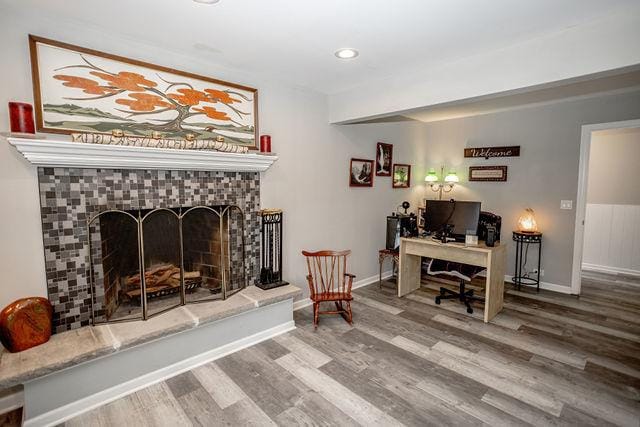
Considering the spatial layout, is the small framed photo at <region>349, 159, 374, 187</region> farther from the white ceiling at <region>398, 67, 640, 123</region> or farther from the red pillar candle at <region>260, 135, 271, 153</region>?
the red pillar candle at <region>260, 135, 271, 153</region>

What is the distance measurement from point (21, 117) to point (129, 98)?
2.22 ft

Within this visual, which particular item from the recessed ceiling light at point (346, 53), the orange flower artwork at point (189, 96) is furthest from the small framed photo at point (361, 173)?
the orange flower artwork at point (189, 96)

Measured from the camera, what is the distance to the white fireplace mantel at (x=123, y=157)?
194 cm

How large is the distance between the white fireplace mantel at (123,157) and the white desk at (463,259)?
2207mm

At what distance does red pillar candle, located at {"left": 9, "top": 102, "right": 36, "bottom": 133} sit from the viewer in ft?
6.17

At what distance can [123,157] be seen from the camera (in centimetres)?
224

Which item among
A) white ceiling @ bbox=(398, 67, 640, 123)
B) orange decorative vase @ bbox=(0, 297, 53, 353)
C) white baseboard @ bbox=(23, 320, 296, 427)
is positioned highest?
white ceiling @ bbox=(398, 67, 640, 123)

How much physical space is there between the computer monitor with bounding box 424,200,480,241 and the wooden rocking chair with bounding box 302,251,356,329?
1243mm

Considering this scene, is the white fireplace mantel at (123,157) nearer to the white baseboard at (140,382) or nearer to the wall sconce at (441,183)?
the white baseboard at (140,382)

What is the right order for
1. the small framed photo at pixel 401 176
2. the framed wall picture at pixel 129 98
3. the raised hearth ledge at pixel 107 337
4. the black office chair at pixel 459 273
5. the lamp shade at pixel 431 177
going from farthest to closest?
the lamp shade at pixel 431 177, the small framed photo at pixel 401 176, the black office chair at pixel 459 273, the framed wall picture at pixel 129 98, the raised hearth ledge at pixel 107 337

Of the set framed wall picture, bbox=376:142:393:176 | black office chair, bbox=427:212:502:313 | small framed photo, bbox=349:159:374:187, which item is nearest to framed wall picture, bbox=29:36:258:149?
small framed photo, bbox=349:159:374:187

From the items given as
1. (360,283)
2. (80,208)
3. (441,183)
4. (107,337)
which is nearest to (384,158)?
(441,183)

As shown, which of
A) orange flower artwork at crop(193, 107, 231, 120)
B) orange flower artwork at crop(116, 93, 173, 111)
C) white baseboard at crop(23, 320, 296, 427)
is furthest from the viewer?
orange flower artwork at crop(193, 107, 231, 120)

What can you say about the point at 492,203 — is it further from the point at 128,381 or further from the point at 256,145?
the point at 128,381
